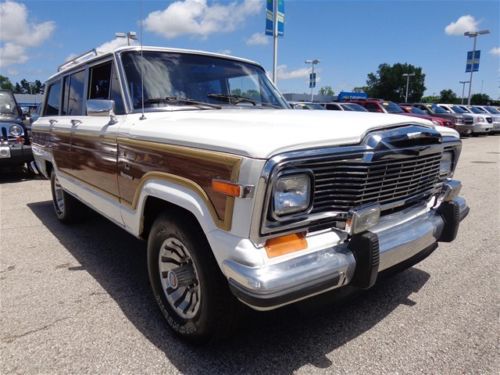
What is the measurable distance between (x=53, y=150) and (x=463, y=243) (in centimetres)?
500

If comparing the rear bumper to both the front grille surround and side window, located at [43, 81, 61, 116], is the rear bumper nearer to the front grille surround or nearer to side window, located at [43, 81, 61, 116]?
side window, located at [43, 81, 61, 116]

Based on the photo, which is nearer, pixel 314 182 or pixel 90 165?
pixel 314 182

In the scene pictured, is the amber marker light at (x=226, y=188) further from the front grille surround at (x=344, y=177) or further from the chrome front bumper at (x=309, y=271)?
the chrome front bumper at (x=309, y=271)

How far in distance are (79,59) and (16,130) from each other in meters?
4.86

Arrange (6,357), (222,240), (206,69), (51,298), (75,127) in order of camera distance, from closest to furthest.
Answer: (222,240) < (6,357) < (51,298) < (206,69) < (75,127)

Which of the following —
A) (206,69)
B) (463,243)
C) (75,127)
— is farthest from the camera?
(463,243)

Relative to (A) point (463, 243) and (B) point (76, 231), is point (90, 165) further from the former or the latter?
(A) point (463, 243)

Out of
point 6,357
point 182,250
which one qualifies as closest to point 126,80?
point 182,250

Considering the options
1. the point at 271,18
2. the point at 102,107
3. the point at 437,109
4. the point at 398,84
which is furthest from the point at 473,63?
the point at 398,84

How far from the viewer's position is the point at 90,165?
12.4 ft

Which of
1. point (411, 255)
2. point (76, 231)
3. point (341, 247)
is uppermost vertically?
point (341, 247)

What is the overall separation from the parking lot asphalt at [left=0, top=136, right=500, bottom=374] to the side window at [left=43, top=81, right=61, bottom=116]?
2115mm

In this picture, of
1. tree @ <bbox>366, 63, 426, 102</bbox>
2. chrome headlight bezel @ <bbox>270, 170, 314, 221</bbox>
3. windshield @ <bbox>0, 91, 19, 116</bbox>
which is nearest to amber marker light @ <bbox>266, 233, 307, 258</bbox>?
chrome headlight bezel @ <bbox>270, 170, 314, 221</bbox>

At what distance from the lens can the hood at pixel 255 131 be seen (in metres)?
1.99
